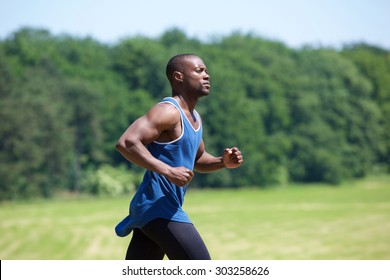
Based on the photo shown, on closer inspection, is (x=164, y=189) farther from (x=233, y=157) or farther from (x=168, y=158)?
(x=233, y=157)

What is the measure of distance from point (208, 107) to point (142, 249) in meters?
59.5

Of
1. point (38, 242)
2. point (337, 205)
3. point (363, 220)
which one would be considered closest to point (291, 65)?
point (337, 205)

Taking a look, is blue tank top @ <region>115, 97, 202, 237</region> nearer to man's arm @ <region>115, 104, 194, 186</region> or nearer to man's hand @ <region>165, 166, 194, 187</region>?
man's arm @ <region>115, 104, 194, 186</region>

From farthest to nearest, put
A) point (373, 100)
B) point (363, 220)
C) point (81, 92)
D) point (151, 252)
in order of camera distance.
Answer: point (373, 100) → point (81, 92) → point (363, 220) → point (151, 252)

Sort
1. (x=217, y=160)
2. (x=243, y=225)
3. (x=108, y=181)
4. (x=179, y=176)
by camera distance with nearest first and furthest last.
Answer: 1. (x=179, y=176)
2. (x=217, y=160)
3. (x=243, y=225)
4. (x=108, y=181)

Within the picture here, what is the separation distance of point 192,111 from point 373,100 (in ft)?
239

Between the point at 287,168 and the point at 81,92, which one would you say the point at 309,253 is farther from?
the point at 287,168

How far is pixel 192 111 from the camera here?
4.69m

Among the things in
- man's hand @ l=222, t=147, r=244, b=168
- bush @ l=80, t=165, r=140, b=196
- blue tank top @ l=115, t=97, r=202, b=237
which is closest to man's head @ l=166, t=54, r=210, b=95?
blue tank top @ l=115, t=97, r=202, b=237

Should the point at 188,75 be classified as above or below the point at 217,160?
above

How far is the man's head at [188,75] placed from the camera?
4.61m

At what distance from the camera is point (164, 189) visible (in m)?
4.50

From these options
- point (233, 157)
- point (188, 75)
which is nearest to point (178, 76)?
point (188, 75)

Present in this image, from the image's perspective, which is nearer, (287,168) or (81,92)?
(81,92)
